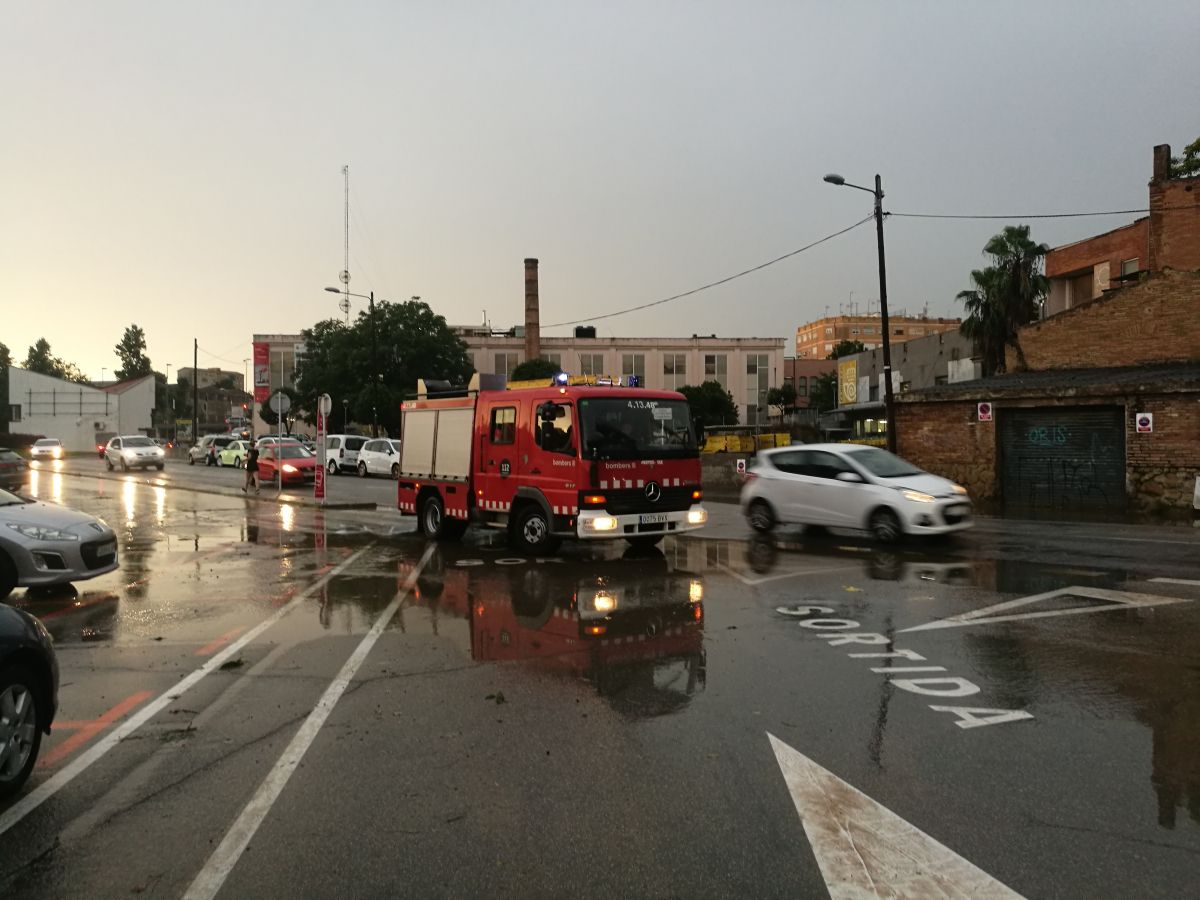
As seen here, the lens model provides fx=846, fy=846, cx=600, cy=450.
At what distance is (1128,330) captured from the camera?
86.3ft

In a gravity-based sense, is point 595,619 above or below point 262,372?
below

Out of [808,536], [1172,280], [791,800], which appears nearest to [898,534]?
[808,536]

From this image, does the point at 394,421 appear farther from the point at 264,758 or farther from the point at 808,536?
the point at 264,758

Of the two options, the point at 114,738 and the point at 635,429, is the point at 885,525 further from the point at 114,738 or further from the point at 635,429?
the point at 114,738

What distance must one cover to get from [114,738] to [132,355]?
433ft

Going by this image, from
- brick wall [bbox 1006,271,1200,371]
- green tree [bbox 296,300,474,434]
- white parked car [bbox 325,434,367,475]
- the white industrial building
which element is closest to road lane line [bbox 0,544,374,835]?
brick wall [bbox 1006,271,1200,371]

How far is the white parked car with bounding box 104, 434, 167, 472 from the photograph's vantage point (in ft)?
127

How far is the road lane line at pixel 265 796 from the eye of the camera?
3352 millimetres

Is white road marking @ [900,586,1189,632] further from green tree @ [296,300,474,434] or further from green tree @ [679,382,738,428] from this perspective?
green tree @ [679,382,738,428]

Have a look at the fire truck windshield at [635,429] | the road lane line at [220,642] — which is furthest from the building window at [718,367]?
the road lane line at [220,642]

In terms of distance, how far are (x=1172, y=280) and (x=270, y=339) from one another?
92634 mm

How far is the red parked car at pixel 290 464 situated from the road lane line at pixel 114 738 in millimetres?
22237

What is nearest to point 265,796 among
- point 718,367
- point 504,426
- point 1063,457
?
point 504,426

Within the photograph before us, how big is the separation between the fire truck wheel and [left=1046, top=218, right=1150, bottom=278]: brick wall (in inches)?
1343
